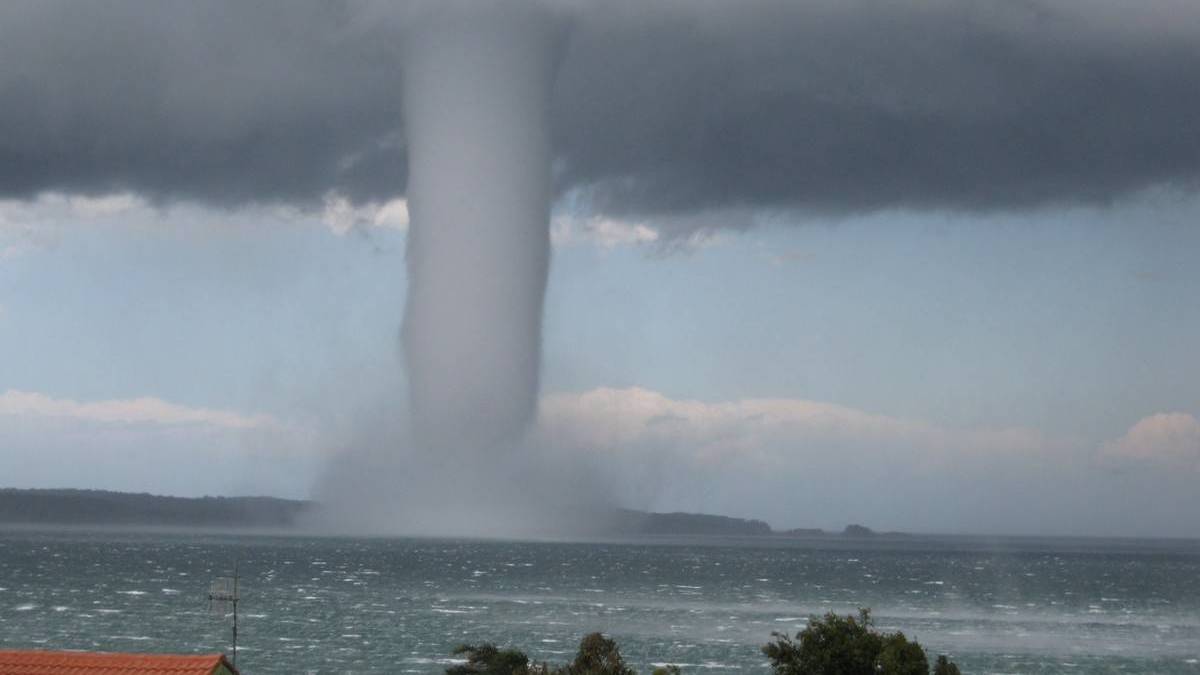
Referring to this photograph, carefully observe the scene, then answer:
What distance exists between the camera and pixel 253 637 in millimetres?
73688

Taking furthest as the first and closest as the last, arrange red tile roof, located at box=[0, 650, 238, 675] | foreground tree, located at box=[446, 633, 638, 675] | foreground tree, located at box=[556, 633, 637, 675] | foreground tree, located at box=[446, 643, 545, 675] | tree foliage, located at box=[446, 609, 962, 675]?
foreground tree, located at box=[446, 643, 545, 675]
tree foliage, located at box=[446, 609, 962, 675]
foreground tree, located at box=[446, 633, 638, 675]
foreground tree, located at box=[556, 633, 637, 675]
red tile roof, located at box=[0, 650, 238, 675]

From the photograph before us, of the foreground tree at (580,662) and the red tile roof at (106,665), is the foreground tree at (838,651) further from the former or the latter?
the red tile roof at (106,665)

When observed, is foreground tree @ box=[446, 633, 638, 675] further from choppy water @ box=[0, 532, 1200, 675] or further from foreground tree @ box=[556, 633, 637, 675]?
choppy water @ box=[0, 532, 1200, 675]

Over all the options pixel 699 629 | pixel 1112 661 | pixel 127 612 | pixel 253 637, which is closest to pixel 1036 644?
pixel 1112 661

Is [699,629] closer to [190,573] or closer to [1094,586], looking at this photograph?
[190,573]

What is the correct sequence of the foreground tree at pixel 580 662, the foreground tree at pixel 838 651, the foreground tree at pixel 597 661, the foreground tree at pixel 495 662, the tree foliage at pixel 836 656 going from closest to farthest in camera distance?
the foreground tree at pixel 597 661, the foreground tree at pixel 580 662, the tree foliage at pixel 836 656, the foreground tree at pixel 495 662, the foreground tree at pixel 838 651

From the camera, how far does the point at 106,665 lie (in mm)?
23906

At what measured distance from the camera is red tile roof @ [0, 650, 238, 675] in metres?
23.7

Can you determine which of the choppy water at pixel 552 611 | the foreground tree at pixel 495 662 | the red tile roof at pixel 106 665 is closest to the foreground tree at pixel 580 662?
the foreground tree at pixel 495 662

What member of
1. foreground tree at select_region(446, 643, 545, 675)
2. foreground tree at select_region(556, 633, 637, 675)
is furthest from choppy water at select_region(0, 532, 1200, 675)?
foreground tree at select_region(556, 633, 637, 675)

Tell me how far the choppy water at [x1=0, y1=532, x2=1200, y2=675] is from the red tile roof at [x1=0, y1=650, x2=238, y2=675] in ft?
123

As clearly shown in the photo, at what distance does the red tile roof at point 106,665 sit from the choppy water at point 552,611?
123ft

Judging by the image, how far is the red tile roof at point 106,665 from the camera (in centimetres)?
2369

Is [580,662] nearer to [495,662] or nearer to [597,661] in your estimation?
[597,661]
